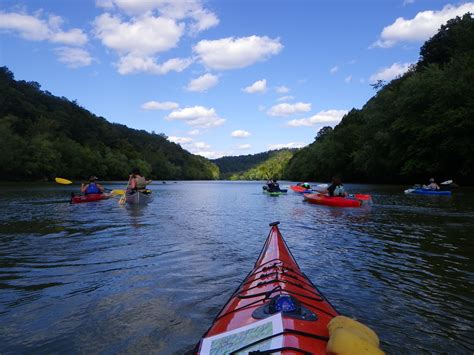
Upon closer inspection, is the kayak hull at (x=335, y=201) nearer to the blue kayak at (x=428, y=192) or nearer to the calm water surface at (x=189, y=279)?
the calm water surface at (x=189, y=279)

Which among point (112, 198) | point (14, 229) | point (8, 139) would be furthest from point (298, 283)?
point (8, 139)

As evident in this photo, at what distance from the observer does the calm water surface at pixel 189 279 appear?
4285 millimetres

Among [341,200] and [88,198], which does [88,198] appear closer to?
[88,198]

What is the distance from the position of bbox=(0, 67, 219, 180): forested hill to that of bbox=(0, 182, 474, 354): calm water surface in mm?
54886

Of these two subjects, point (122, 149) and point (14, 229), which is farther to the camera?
point (122, 149)

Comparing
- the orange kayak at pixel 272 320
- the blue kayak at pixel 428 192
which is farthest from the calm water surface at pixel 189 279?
the blue kayak at pixel 428 192

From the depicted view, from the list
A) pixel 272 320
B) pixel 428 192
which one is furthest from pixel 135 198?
pixel 428 192

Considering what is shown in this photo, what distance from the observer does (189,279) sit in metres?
6.44

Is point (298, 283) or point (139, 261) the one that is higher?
point (298, 283)

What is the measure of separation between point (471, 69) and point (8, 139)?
199 ft

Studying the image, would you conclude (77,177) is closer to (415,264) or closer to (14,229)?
Answer: (14,229)

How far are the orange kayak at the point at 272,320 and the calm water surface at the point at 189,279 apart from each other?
2.97ft

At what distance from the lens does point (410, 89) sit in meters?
37.0

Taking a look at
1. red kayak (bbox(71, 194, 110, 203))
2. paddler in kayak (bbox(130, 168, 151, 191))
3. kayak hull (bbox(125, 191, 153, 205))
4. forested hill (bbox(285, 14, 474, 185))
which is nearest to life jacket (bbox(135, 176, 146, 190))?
paddler in kayak (bbox(130, 168, 151, 191))
